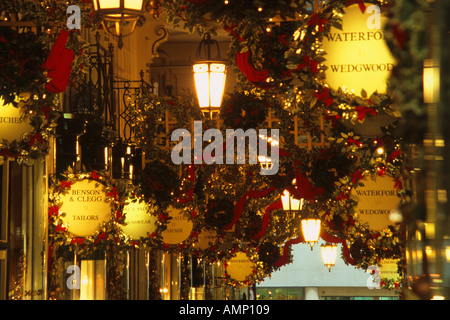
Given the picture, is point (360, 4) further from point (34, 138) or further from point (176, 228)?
point (176, 228)

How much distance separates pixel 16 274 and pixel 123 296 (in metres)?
3.91

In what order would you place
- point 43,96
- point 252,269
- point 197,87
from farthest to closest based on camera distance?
point 252,269 < point 197,87 < point 43,96

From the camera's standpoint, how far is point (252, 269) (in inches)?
851

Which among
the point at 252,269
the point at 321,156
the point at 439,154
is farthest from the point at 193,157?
the point at 252,269

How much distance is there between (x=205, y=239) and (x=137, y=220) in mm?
2310

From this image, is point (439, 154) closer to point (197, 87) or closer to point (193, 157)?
point (197, 87)

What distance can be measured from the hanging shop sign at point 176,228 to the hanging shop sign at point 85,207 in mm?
1944

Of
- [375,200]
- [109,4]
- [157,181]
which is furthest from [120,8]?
[157,181]

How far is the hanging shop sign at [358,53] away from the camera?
517cm

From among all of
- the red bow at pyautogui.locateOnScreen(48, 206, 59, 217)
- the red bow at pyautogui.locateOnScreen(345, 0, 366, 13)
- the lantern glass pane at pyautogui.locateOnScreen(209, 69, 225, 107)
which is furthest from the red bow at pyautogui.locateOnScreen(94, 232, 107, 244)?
the red bow at pyautogui.locateOnScreen(345, 0, 366, 13)

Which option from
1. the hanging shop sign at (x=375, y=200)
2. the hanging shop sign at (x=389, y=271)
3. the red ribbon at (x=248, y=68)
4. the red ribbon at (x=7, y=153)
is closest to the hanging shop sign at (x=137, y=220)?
the hanging shop sign at (x=375, y=200)

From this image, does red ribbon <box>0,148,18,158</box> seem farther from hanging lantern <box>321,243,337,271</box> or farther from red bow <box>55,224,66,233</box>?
hanging lantern <box>321,243,337,271</box>

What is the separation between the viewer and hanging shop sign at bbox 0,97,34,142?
6.61m

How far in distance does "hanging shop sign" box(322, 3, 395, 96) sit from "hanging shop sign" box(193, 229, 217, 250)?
7144 millimetres
